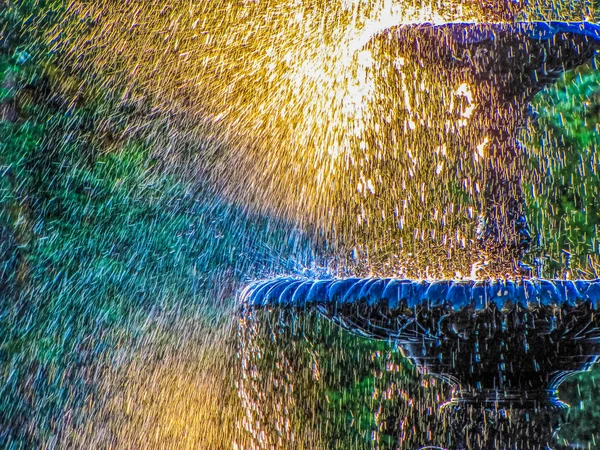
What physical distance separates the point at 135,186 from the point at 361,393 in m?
2.44

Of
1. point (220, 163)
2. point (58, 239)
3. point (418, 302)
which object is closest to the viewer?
point (418, 302)

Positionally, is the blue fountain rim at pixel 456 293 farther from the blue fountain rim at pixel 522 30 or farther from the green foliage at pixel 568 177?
the green foliage at pixel 568 177

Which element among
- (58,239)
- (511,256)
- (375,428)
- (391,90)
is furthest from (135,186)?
(511,256)

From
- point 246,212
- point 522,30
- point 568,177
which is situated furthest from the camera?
point 246,212

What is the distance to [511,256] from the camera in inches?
163

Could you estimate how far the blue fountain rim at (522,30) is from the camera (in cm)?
307

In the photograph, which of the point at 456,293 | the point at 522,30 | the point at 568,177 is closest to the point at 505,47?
the point at 522,30

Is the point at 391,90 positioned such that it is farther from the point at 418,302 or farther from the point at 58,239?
the point at 418,302

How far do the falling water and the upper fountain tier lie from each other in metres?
0.55

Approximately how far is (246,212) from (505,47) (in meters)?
4.11

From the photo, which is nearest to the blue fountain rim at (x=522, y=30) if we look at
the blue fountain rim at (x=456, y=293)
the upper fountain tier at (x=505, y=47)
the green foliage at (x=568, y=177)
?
the upper fountain tier at (x=505, y=47)

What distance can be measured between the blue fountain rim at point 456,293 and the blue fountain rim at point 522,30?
147 cm

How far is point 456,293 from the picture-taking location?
1.94m

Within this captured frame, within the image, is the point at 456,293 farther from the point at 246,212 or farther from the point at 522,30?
the point at 246,212
